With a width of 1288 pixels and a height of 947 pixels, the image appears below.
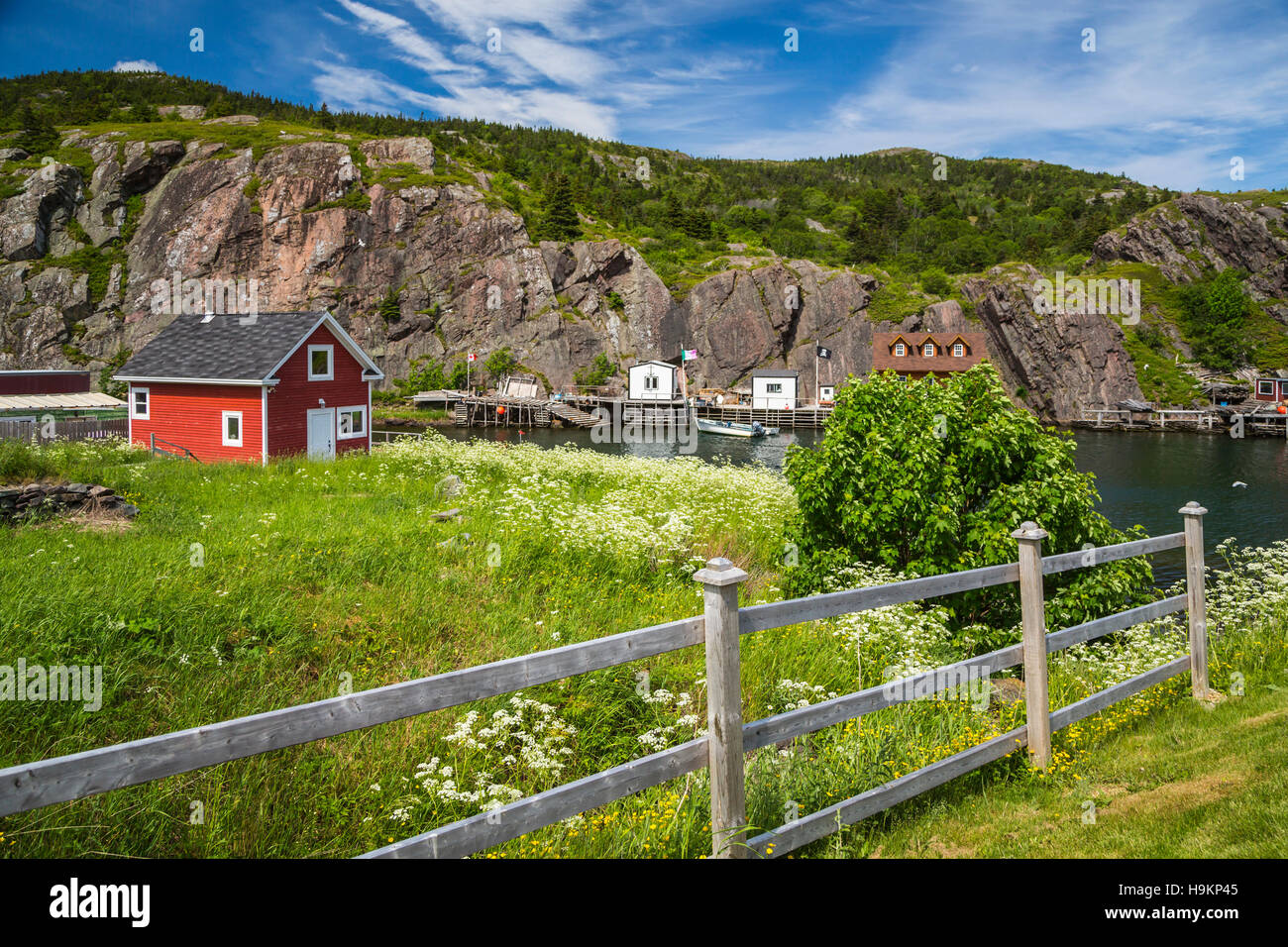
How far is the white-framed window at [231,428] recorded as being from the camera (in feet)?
98.9

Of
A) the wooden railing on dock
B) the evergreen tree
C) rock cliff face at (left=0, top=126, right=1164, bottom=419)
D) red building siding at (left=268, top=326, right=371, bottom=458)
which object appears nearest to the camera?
red building siding at (left=268, top=326, right=371, bottom=458)

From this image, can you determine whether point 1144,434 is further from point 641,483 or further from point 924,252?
point 924,252

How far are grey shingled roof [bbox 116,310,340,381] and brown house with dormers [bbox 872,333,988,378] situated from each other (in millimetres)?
69724

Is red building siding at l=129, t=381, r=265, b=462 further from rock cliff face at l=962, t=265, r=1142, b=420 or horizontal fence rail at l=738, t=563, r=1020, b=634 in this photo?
rock cliff face at l=962, t=265, r=1142, b=420

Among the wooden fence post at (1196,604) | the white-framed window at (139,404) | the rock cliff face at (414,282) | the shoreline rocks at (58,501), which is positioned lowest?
the wooden fence post at (1196,604)

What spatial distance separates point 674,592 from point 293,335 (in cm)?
2593

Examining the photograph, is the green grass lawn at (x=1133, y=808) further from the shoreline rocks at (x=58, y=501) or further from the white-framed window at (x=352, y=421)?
the white-framed window at (x=352, y=421)

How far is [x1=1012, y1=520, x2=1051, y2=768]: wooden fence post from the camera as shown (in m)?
5.36

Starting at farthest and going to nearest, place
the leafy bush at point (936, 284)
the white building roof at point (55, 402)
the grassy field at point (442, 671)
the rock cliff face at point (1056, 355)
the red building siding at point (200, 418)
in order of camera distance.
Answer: the leafy bush at point (936, 284) < the rock cliff face at point (1056, 355) < the white building roof at point (55, 402) < the red building siding at point (200, 418) < the grassy field at point (442, 671)

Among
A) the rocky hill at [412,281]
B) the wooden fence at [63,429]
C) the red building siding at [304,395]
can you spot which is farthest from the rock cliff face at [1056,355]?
the wooden fence at [63,429]

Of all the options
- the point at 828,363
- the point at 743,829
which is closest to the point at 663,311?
the point at 828,363

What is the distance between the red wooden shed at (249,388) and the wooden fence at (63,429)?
15.1 ft

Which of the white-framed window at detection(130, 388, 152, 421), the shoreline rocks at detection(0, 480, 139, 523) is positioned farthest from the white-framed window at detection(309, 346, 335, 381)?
the shoreline rocks at detection(0, 480, 139, 523)

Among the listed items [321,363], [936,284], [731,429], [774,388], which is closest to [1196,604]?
[321,363]
